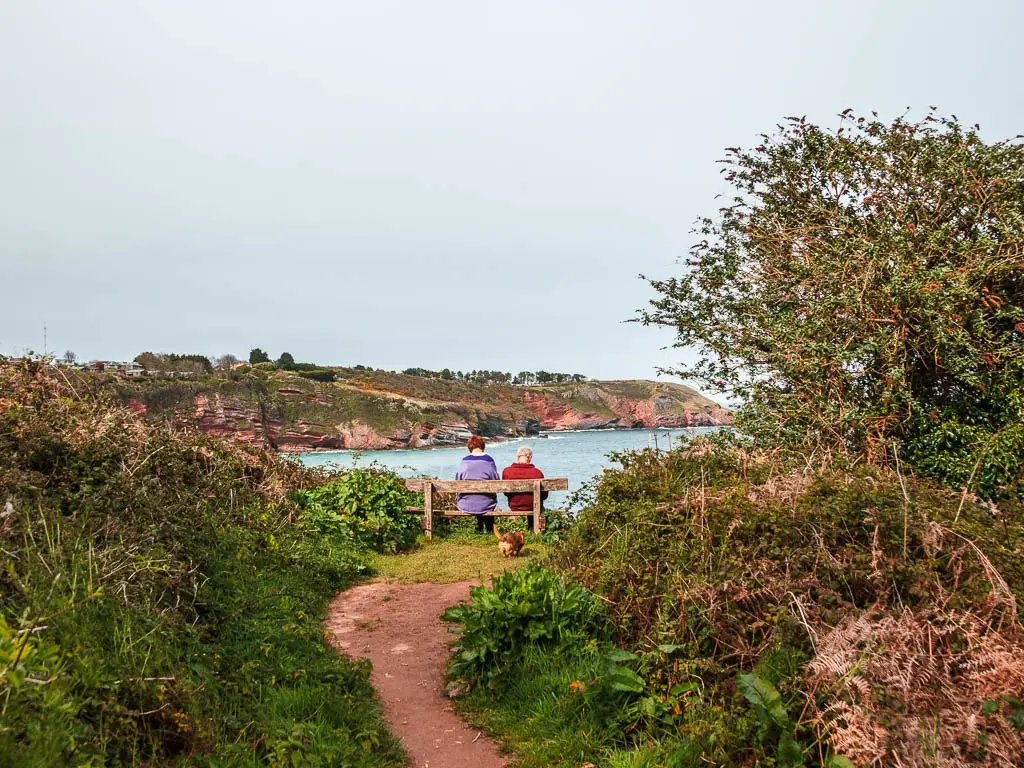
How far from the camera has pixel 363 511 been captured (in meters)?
10.7

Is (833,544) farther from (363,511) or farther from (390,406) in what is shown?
(390,406)

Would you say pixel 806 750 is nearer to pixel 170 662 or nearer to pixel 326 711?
pixel 326 711

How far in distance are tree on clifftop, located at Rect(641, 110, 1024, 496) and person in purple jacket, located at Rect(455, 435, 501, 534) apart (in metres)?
4.40

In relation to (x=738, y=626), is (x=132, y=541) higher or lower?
higher

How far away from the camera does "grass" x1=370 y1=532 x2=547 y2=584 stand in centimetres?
887

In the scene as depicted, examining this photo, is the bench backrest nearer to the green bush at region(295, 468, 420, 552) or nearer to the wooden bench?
the wooden bench

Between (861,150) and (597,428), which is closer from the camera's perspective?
(861,150)

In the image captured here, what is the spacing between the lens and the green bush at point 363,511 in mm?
10273

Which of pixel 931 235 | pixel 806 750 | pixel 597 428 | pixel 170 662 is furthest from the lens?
pixel 597 428

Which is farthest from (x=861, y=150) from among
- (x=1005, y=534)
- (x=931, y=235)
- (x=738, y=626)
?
(x=738, y=626)

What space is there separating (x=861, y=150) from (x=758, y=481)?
268 inches

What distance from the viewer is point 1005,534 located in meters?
4.50

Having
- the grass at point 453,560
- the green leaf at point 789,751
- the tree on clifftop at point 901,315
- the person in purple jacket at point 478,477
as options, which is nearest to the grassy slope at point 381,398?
the person in purple jacket at point 478,477

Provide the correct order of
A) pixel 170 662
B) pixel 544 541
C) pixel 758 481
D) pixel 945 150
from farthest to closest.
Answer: pixel 544 541, pixel 945 150, pixel 758 481, pixel 170 662
